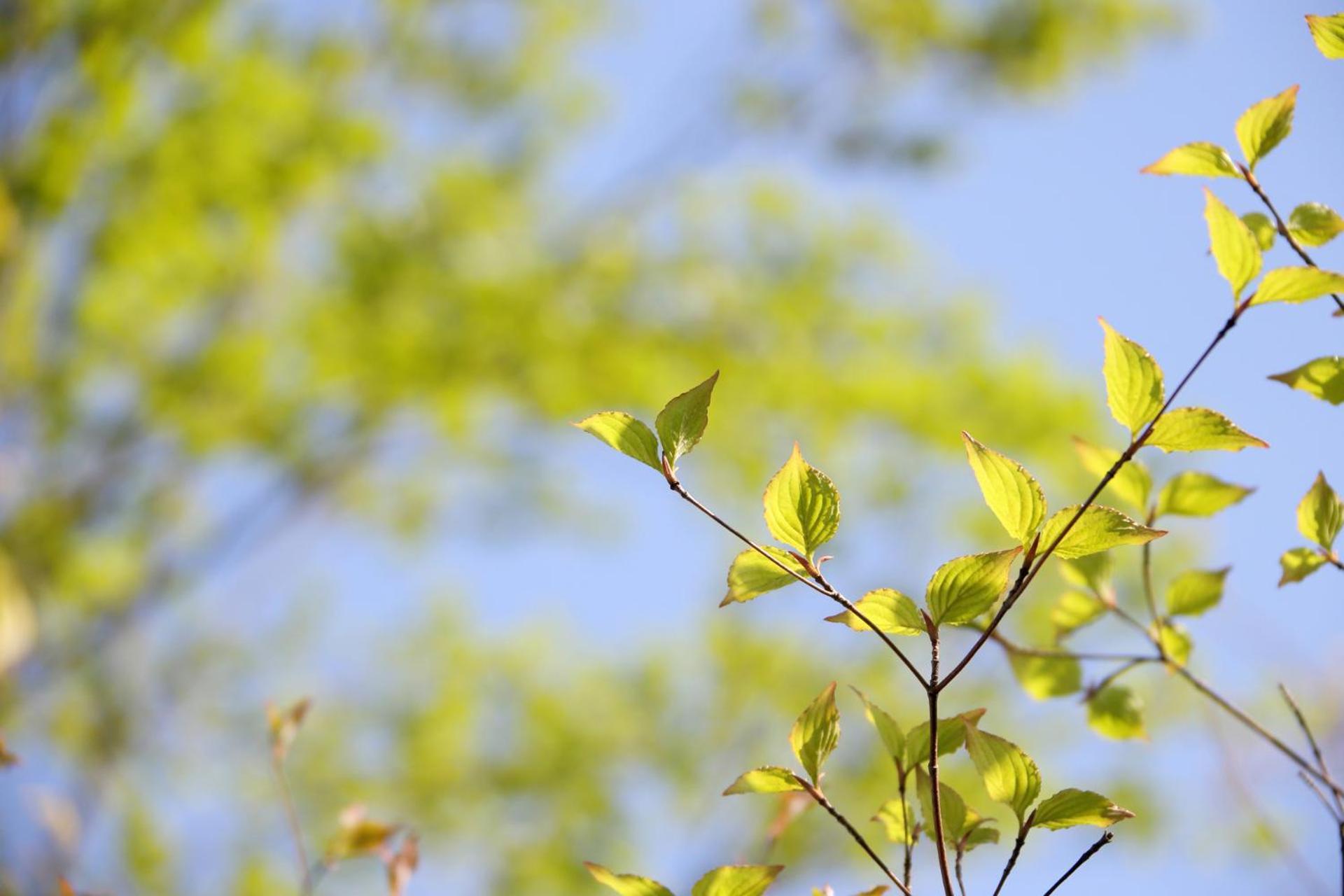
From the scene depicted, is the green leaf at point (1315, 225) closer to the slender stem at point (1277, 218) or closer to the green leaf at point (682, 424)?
the slender stem at point (1277, 218)

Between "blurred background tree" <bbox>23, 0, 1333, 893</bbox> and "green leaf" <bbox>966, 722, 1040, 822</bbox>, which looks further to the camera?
"blurred background tree" <bbox>23, 0, 1333, 893</bbox>

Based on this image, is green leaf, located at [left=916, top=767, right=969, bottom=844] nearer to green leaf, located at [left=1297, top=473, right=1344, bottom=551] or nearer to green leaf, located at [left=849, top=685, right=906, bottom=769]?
green leaf, located at [left=849, top=685, right=906, bottom=769]

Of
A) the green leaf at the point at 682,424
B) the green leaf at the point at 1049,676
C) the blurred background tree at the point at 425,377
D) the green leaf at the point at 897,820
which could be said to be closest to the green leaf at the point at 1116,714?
the green leaf at the point at 1049,676

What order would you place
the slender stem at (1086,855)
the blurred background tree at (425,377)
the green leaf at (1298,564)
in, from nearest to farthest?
the slender stem at (1086,855), the green leaf at (1298,564), the blurred background tree at (425,377)

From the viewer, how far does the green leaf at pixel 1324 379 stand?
25 centimetres

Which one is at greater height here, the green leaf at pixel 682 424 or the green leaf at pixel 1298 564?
the green leaf at pixel 682 424

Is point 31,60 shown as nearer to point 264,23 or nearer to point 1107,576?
point 264,23

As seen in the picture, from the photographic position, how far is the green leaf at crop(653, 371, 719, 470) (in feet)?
0.77

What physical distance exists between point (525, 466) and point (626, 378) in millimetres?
739

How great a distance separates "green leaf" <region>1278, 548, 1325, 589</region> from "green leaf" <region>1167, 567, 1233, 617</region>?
56 mm

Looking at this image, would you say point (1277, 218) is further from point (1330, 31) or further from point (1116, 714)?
point (1116, 714)

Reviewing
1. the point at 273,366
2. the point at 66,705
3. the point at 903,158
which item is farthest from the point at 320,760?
the point at 903,158

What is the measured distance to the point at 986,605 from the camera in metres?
0.23

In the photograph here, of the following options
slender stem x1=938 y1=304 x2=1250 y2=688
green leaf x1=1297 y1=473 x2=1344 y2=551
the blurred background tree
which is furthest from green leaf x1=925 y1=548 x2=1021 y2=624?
the blurred background tree
